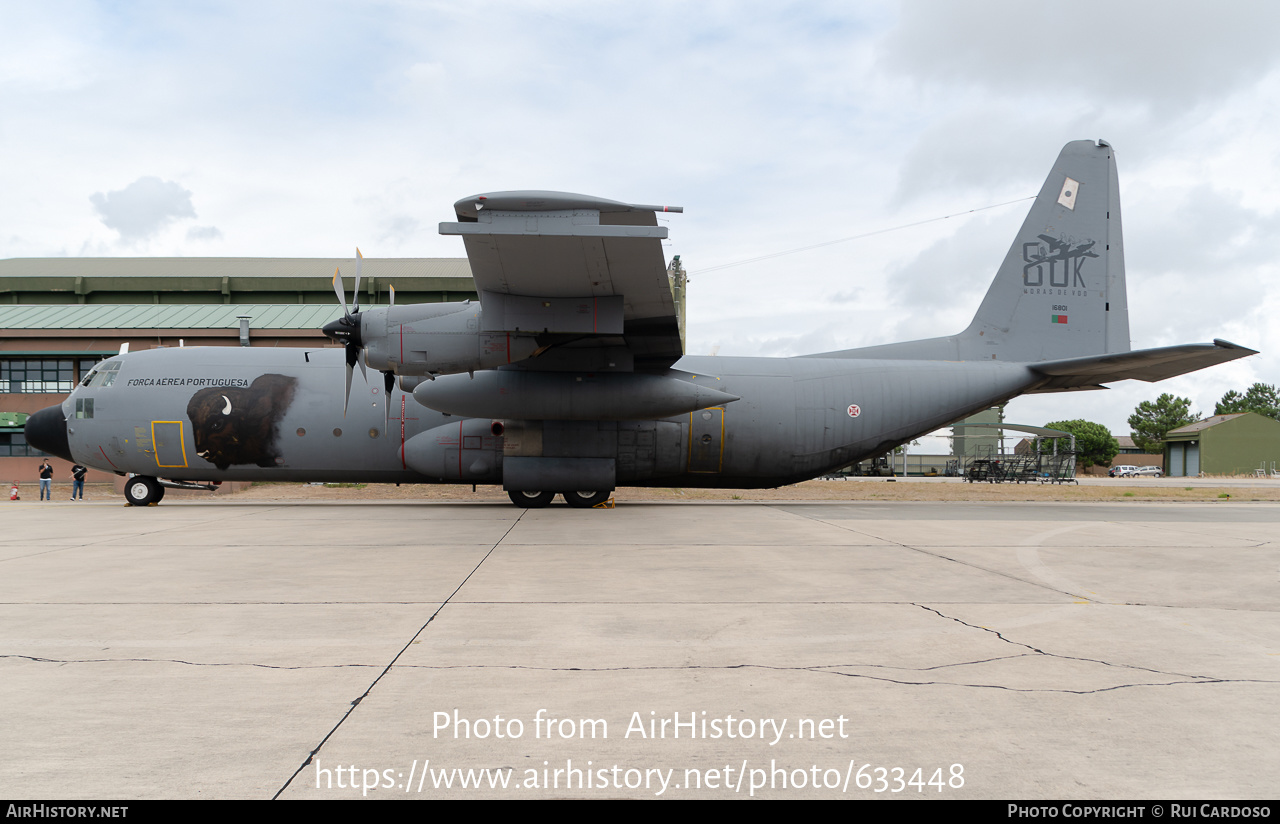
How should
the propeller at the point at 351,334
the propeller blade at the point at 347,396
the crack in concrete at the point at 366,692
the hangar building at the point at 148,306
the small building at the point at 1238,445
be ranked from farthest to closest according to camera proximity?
the small building at the point at 1238,445 → the hangar building at the point at 148,306 → the propeller blade at the point at 347,396 → the propeller at the point at 351,334 → the crack in concrete at the point at 366,692

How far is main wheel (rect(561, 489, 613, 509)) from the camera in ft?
60.4

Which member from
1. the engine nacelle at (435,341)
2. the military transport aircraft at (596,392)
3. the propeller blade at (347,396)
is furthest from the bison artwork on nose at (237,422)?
the engine nacelle at (435,341)

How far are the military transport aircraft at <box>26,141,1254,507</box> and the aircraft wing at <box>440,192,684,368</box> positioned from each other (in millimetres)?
182

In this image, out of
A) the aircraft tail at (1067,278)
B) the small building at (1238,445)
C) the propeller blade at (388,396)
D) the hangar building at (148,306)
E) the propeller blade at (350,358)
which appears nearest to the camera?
the propeller blade at (350,358)

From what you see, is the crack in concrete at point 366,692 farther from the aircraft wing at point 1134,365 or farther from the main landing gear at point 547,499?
the aircraft wing at point 1134,365

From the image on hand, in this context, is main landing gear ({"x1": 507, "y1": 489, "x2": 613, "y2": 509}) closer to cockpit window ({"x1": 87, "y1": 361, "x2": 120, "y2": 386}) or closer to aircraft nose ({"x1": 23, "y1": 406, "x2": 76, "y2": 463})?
cockpit window ({"x1": 87, "y1": 361, "x2": 120, "y2": 386})

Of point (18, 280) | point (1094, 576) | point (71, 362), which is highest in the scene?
point (18, 280)

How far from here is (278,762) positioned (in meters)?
3.24

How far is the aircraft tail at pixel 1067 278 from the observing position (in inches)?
781

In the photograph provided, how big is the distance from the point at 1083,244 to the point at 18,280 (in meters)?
51.6

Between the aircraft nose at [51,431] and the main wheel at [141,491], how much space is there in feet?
4.67

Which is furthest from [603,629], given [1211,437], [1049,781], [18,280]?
[1211,437]

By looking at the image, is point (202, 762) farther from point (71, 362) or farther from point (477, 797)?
point (71, 362)

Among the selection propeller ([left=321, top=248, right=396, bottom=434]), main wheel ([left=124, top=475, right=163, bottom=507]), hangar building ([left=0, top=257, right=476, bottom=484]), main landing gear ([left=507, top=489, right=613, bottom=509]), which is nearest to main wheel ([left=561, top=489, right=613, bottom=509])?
main landing gear ([left=507, top=489, right=613, bottom=509])
